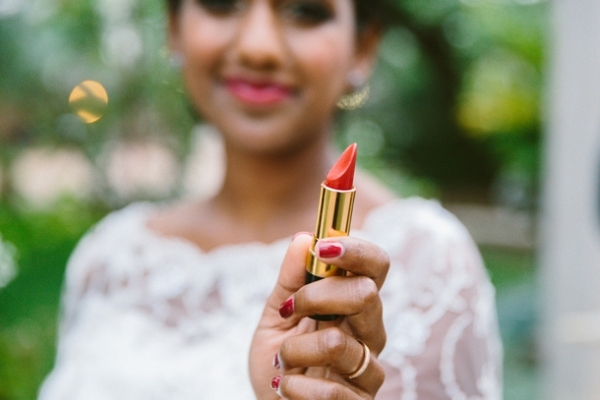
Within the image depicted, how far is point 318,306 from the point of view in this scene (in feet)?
1.53

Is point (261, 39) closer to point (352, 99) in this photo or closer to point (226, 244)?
point (352, 99)

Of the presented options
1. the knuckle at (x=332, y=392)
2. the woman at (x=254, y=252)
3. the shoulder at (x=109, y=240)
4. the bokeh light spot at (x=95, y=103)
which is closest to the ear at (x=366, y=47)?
the woman at (x=254, y=252)

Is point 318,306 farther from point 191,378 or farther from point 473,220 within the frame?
point 473,220

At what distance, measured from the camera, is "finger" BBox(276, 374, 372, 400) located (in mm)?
477

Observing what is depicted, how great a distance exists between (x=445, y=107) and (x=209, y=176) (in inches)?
92.8

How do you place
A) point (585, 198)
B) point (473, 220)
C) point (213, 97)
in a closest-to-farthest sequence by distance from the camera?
point (213, 97), point (585, 198), point (473, 220)

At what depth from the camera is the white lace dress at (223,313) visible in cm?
83

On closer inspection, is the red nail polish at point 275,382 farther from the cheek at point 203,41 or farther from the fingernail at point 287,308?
the cheek at point 203,41

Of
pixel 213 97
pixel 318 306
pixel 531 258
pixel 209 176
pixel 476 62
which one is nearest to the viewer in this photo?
pixel 318 306

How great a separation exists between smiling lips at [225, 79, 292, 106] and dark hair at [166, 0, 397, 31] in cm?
18

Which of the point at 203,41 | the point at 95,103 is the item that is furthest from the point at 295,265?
the point at 95,103

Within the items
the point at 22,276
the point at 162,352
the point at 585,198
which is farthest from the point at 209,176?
the point at 162,352

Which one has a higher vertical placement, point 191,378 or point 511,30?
point 511,30

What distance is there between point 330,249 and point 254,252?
2.00 feet
